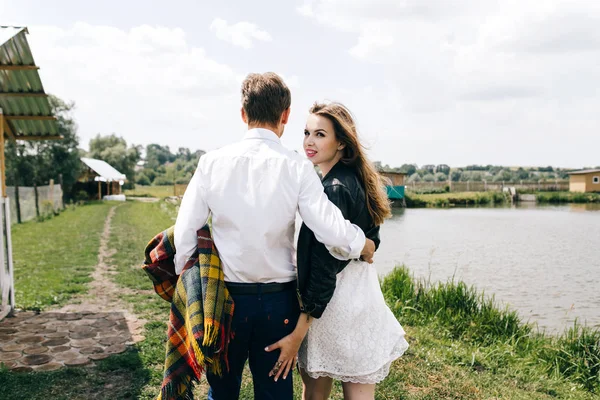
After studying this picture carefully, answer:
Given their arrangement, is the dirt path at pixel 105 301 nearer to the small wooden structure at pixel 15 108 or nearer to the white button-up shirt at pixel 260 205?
the small wooden structure at pixel 15 108

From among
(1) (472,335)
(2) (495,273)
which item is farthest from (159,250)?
(2) (495,273)

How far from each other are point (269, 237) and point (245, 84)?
666 millimetres

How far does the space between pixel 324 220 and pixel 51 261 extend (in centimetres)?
920

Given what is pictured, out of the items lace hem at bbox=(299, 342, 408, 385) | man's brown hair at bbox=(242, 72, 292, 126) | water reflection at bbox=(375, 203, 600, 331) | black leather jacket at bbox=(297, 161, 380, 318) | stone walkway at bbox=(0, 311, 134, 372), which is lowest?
water reflection at bbox=(375, 203, 600, 331)

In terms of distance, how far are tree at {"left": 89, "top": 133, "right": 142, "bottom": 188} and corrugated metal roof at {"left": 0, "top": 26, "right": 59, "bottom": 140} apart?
52.0 metres

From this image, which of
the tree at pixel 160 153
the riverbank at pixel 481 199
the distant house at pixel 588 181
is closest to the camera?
the riverbank at pixel 481 199

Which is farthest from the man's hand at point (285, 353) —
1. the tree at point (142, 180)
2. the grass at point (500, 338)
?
the tree at point (142, 180)

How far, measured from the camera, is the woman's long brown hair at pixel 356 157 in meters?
2.42

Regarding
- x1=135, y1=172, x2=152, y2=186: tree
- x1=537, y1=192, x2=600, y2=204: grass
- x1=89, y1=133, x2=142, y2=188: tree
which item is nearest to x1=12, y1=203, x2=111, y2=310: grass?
x1=89, y1=133, x2=142, y2=188: tree

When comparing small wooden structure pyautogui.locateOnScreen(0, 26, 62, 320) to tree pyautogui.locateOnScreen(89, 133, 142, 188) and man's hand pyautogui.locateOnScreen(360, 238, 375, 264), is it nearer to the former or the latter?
man's hand pyautogui.locateOnScreen(360, 238, 375, 264)

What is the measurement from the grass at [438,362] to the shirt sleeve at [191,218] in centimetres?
197

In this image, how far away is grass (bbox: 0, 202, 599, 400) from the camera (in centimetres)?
380

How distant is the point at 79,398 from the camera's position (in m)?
3.57

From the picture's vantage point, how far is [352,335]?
241 cm
